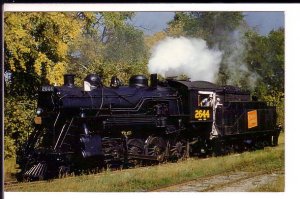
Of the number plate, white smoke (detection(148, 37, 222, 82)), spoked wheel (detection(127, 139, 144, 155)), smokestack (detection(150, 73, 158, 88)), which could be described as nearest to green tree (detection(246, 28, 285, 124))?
white smoke (detection(148, 37, 222, 82))

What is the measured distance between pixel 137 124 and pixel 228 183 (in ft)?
4.97

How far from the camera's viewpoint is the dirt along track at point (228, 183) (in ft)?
24.5

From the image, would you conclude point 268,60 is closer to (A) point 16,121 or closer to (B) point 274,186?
(B) point 274,186

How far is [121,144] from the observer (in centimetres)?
813

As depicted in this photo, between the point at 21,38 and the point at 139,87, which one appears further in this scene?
the point at 139,87

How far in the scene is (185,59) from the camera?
798 cm

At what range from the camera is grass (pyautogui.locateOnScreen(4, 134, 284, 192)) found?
7.46 metres

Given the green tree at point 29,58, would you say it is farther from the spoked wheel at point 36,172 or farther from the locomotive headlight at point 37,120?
the spoked wheel at point 36,172

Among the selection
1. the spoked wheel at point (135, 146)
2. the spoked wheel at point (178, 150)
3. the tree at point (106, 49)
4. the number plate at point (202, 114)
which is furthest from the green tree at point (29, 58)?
the number plate at point (202, 114)

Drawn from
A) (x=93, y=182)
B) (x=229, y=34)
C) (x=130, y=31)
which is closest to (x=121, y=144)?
(x=93, y=182)

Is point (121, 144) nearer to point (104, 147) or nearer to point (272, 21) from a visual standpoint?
point (104, 147)

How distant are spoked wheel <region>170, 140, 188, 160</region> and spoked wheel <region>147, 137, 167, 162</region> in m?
0.12

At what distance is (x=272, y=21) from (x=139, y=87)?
2.00 m
